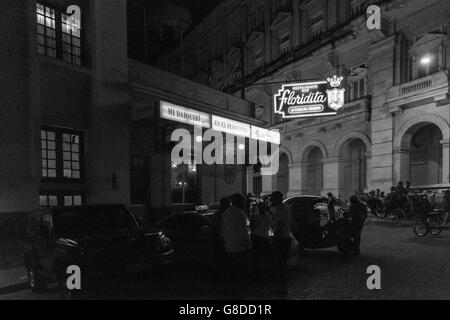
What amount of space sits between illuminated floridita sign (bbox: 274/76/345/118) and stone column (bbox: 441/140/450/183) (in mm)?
6915

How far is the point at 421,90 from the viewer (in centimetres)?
2022

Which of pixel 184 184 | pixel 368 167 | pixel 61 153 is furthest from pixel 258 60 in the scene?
pixel 61 153

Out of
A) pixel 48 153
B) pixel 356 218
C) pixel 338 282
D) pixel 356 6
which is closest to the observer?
pixel 338 282

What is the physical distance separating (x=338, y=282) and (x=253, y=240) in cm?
185

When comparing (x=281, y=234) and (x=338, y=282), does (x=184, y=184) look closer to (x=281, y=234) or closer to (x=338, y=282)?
(x=281, y=234)

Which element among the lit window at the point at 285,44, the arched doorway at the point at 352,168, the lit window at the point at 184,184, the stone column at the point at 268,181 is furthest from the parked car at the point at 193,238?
the lit window at the point at 285,44

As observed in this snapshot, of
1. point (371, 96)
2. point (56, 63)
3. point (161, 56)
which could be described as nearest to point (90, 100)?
point (56, 63)

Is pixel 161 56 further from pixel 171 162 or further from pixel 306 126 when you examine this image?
pixel 171 162

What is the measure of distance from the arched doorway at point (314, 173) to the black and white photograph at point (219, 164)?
0.12 m

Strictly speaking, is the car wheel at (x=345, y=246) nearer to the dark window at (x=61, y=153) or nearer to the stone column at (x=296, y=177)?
the dark window at (x=61, y=153)

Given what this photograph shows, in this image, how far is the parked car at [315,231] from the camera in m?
10.0

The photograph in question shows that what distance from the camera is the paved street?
21.4ft

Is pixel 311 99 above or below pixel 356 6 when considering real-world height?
below

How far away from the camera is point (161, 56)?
41750 mm
